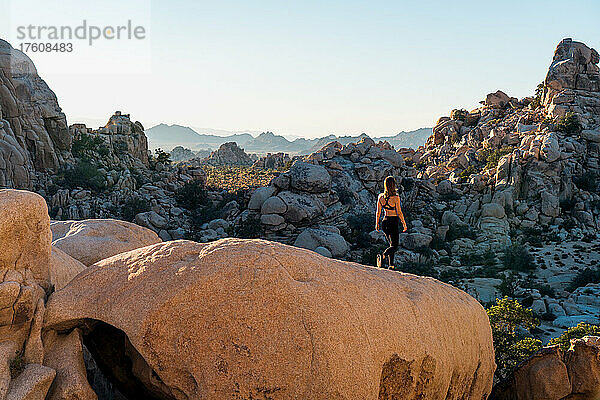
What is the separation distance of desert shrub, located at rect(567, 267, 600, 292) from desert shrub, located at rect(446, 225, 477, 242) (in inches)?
280

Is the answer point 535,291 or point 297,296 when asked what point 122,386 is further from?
point 535,291

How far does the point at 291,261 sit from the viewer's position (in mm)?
5734

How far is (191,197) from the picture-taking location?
28.6 meters

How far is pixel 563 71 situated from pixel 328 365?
42.7m

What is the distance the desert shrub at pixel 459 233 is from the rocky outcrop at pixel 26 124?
72.3 ft

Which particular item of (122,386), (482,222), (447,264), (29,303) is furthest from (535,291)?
(29,303)

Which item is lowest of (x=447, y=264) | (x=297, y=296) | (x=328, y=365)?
(x=447, y=264)

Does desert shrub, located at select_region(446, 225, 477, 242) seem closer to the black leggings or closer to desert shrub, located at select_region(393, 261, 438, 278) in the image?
desert shrub, located at select_region(393, 261, 438, 278)

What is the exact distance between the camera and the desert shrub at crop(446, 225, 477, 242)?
25766mm

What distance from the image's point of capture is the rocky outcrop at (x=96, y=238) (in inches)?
304

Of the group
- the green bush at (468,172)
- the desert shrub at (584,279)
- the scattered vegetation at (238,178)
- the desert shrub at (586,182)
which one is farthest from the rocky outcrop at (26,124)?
the desert shrub at (586,182)

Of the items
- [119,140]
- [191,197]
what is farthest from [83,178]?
[119,140]

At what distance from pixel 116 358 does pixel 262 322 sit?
2.59m

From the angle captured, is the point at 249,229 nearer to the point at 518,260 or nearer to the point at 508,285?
the point at 508,285
